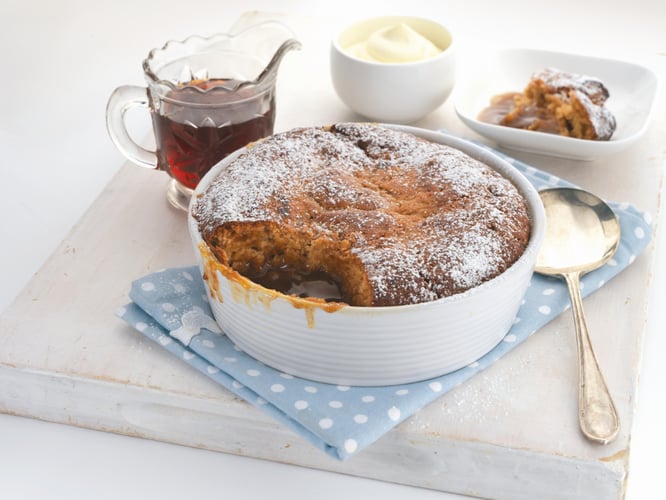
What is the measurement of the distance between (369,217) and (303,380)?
33 cm

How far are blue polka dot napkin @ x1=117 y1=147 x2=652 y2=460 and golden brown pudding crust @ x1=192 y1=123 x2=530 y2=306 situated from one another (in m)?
0.16

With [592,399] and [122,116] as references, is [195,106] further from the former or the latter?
[592,399]

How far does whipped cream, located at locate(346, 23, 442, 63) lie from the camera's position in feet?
8.02

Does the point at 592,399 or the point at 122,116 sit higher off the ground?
the point at 122,116

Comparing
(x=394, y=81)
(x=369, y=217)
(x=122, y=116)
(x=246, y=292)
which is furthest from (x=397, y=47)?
(x=246, y=292)

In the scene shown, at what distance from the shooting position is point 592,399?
159 centimetres

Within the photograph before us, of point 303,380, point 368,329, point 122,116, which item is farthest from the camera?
point 122,116

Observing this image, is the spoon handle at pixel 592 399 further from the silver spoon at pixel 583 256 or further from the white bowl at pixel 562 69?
the white bowl at pixel 562 69

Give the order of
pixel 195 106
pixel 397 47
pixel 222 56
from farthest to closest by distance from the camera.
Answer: pixel 397 47, pixel 222 56, pixel 195 106

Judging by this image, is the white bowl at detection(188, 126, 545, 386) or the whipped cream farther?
the whipped cream

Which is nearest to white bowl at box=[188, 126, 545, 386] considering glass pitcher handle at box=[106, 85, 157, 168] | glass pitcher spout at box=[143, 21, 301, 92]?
glass pitcher handle at box=[106, 85, 157, 168]

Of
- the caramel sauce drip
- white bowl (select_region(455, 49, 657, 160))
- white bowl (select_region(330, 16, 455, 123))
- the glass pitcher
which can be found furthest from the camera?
white bowl (select_region(330, 16, 455, 123))

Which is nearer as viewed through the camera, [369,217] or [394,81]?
[369,217]

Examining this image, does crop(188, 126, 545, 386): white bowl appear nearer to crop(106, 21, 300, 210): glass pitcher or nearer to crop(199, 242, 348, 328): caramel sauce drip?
crop(199, 242, 348, 328): caramel sauce drip
